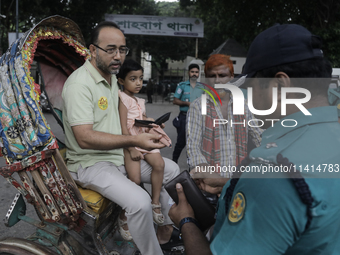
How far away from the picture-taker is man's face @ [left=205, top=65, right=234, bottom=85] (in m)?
3.01

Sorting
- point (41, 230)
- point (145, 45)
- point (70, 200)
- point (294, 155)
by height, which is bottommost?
point (41, 230)

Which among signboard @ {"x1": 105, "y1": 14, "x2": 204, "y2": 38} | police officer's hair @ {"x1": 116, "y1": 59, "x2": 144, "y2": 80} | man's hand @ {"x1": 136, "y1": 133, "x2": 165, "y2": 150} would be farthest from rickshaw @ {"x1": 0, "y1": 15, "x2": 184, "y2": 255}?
signboard @ {"x1": 105, "y1": 14, "x2": 204, "y2": 38}

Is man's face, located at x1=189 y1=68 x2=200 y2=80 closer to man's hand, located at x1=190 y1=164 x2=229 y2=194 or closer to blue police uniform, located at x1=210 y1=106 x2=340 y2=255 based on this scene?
man's hand, located at x1=190 y1=164 x2=229 y2=194

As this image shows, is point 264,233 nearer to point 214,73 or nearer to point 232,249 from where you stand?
point 232,249

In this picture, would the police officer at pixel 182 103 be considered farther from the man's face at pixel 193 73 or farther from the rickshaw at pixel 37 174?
the rickshaw at pixel 37 174

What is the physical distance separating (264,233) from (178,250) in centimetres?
186

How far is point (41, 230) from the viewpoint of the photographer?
6.86 ft

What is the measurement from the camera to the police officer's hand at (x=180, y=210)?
148cm

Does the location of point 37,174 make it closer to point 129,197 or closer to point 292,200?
point 129,197

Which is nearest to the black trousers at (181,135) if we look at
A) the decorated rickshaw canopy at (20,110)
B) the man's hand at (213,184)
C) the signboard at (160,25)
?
the man's hand at (213,184)

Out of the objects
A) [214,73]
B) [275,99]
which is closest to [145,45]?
[214,73]

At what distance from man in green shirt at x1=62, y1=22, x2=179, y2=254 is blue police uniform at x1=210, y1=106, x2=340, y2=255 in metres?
1.14

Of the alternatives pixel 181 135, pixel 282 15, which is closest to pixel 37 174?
pixel 181 135

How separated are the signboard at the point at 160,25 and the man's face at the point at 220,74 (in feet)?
53.4
